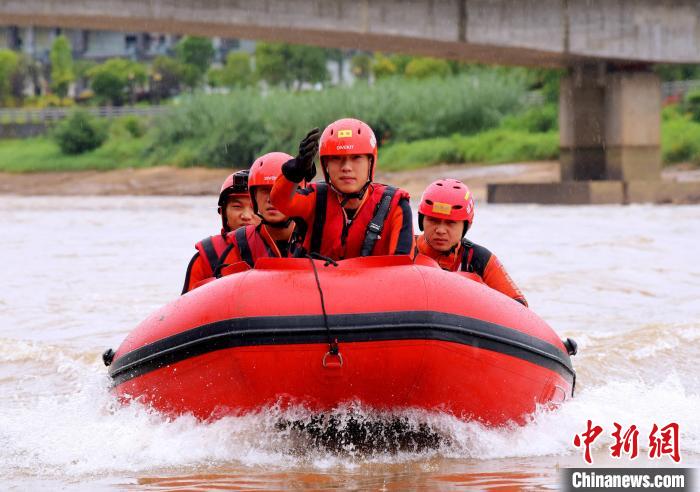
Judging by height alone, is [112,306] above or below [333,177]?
below

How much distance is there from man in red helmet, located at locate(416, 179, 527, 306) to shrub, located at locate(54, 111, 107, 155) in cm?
4427

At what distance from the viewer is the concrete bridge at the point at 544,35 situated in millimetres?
27047

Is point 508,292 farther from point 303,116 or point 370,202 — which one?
point 303,116

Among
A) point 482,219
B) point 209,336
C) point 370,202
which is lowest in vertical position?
point 482,219

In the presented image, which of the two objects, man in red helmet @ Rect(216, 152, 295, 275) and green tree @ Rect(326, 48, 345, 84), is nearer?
man in red helmet @ Rect(216, 152, 295, 275)

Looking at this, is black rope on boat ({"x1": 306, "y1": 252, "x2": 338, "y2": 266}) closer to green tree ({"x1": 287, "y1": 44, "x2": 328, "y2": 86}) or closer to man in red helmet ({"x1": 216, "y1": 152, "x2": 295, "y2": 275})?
man in red helmet ({"x1": 216, "y1": 152, "x2": 295, "y2": 275})

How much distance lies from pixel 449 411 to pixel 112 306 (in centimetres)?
765

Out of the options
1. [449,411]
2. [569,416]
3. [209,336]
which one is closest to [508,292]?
[569,416]

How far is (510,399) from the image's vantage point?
6.82 m

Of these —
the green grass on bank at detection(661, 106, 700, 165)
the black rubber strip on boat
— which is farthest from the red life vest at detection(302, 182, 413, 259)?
the green grass on bank at detection(661, 106, 700, 165)

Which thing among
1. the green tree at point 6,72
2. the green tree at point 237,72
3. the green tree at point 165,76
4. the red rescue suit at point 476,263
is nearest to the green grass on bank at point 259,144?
the green tree at point 237,72

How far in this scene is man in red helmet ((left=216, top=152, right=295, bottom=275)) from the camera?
7215 mm

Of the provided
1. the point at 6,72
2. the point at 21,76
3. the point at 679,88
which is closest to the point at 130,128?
the point at 679,88

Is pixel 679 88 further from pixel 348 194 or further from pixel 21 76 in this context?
pixel 348 194
